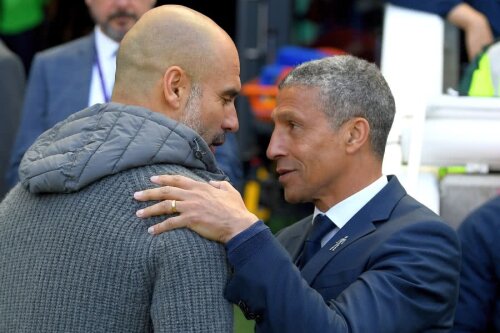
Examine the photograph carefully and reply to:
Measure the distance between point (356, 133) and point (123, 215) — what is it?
37.4 inches

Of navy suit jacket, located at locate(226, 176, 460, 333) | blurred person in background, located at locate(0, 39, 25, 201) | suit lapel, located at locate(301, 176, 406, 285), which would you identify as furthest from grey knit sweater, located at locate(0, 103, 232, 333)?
blurred person in background, located at locate(0, 39, 25, 201)

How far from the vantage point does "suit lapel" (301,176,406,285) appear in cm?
317

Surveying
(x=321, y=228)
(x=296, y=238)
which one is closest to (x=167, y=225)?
(x=321, y=228)

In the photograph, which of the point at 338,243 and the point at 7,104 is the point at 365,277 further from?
the point at 7,104

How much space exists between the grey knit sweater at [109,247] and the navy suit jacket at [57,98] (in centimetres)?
221

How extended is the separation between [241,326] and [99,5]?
1.98 metres

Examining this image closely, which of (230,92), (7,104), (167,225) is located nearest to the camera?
(167,225)

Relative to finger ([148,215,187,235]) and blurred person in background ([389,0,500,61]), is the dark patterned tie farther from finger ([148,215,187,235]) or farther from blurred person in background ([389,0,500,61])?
blurred person in background ([389,0,500,61])

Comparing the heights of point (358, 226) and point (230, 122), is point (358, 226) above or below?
below

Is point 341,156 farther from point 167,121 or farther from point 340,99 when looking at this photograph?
point 167,121

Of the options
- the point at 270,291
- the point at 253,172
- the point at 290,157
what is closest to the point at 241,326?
the point at 253,172

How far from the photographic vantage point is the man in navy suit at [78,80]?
16.5 ft

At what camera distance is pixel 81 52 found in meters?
5.23

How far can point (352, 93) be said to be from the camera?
335cm
